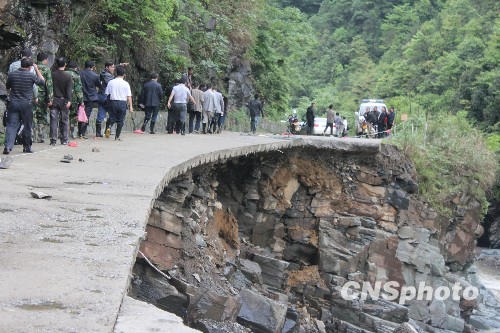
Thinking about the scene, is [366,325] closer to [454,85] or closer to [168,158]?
[168,158]

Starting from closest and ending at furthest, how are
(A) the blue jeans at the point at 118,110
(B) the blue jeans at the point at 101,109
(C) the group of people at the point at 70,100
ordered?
(C) the group of people at the point at 70,100 → (A) the blue jeans at the point at 118,110 → (B) the blue jeans at the point at 101,109

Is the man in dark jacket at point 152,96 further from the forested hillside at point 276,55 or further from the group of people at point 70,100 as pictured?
the forested hillside at point 276,55

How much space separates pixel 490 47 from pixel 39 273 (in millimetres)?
49297

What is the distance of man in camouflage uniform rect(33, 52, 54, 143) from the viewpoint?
11922 millimetres

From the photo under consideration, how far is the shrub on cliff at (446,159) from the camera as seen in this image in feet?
75.5

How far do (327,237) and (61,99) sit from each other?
33.7 feet


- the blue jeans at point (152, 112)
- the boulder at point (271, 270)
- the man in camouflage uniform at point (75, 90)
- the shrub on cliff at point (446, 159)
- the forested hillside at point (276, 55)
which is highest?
the forested hillside at point (276, 55)

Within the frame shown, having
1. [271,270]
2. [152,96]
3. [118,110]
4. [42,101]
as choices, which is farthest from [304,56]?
[42,101]

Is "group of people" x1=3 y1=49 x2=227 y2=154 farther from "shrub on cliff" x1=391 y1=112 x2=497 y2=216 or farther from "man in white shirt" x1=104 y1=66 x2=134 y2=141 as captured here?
"shrub on cliff" x1=391 y1=112 x2=497 y2=216

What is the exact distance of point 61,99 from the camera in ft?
41.5

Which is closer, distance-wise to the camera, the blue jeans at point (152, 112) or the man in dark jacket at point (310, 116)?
the blue jeans at point (152, 112)

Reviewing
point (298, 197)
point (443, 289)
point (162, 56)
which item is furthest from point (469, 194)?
point (162, 56)

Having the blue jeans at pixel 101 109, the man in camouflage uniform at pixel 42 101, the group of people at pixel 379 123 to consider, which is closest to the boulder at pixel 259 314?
the man in camouflage uniform at pixel 42 101

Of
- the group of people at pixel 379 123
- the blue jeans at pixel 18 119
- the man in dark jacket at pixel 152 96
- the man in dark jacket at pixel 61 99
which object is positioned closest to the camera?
the blue jeans at pixel 18 119
